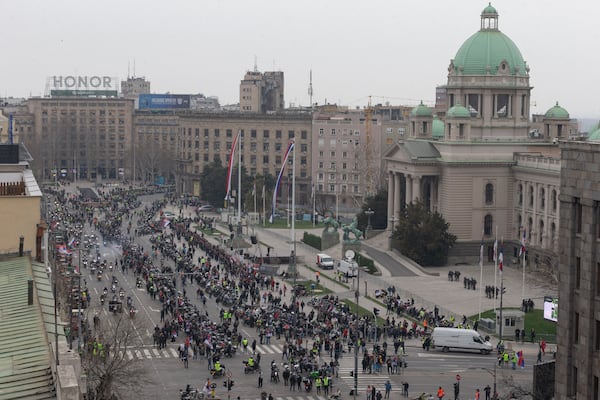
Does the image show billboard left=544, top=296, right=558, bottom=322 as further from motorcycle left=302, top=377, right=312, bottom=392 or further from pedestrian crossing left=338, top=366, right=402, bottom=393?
motorcycle left=302, top=377, right=312, bottom=392

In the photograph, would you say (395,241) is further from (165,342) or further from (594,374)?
(594,374)

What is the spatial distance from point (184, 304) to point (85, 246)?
3269 centimetres

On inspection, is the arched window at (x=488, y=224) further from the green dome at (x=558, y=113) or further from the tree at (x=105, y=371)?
the tree at (x=105, y=371)

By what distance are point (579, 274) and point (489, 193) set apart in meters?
75.8

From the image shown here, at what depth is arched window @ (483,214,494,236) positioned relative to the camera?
112688mm

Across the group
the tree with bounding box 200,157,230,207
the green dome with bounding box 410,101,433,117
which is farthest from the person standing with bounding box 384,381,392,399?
the tree with bounding box 200,157,230,207

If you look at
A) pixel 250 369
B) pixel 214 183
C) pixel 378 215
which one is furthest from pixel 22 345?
pixel 214 183

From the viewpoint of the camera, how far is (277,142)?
180 m

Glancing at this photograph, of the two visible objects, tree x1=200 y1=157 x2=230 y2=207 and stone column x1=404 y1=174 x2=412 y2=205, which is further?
tree x1=200 y1=157 x2=230 y2=207

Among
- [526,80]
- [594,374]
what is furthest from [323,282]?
[594,374]

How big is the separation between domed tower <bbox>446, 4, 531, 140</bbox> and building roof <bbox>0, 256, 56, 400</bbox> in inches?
3351

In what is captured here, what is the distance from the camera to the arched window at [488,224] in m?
113

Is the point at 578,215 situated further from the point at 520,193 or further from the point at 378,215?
A: the point at 378,215

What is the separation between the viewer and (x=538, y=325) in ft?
250
